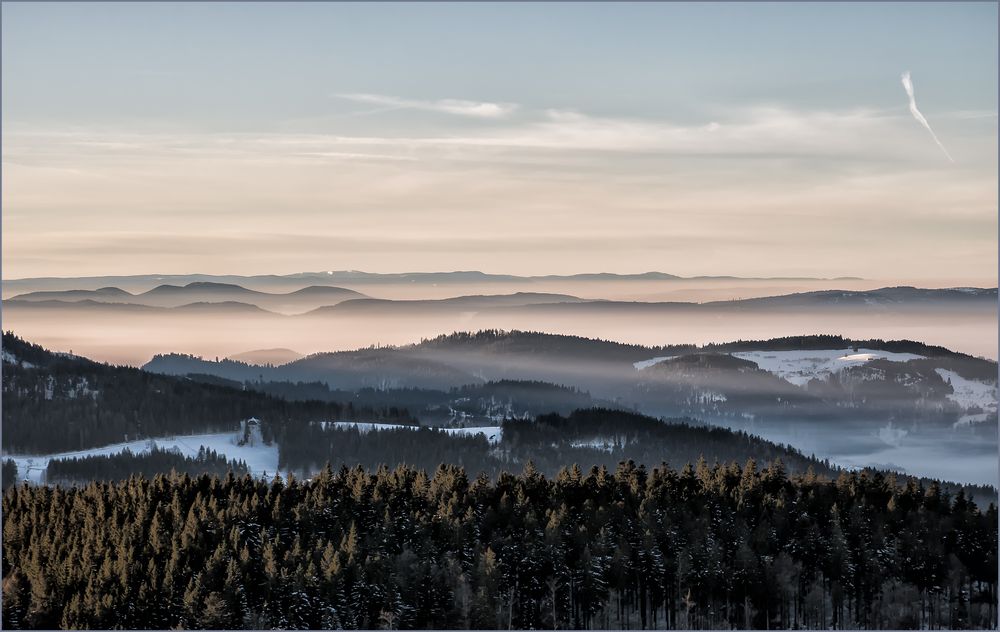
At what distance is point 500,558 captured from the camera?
148m

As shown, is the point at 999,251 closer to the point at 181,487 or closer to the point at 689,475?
the point at 689,475

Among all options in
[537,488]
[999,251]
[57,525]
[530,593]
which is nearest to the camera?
[999,251]

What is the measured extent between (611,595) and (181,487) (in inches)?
2566

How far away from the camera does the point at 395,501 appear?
164500 millimetres

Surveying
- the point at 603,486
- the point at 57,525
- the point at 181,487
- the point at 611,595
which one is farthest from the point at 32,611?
the point at 603,486

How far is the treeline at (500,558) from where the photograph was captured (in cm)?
13350

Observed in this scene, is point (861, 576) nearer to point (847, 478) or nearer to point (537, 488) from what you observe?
point (847, 478)

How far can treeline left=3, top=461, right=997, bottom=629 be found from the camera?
13350cm

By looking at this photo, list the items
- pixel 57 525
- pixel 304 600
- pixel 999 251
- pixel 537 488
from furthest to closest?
pixel 537 488 → pixel 57 525 → pixel 304 600 → pixel 999 251

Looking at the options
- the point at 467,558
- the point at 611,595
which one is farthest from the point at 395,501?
the point at 611,595

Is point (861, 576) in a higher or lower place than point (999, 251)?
lower

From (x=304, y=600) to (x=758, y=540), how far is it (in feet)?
183

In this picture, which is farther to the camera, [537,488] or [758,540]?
[537,488]

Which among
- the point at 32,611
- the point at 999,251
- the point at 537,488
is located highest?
the point at 999,251
